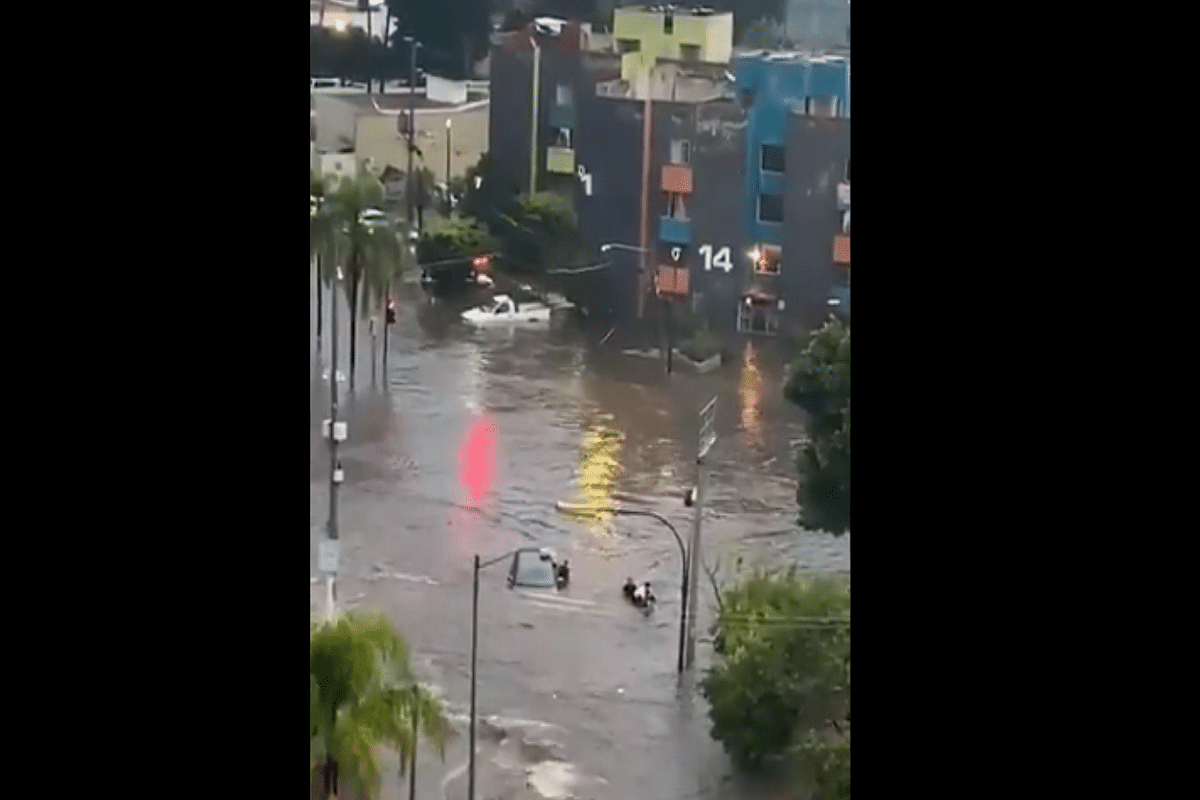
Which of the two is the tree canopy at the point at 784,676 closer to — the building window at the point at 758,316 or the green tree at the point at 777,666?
the green tree at the point at 777,666

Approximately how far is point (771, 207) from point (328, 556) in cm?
46

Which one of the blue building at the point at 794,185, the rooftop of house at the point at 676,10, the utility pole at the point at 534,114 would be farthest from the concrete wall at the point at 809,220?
the utility pole at the point at 534,114

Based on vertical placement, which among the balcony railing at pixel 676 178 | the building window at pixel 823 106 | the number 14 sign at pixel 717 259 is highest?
the building window at pixel 823 106

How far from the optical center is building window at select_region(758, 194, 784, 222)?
47.1 inches

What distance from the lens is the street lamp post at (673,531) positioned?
1.19 metres

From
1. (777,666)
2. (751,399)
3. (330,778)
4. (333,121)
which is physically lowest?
(330,778)

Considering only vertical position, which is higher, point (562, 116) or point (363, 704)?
point (562, 116)

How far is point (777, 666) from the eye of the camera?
1.20m

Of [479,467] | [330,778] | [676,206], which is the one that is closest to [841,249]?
[676,206]

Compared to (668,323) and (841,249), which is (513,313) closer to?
(668,323)
